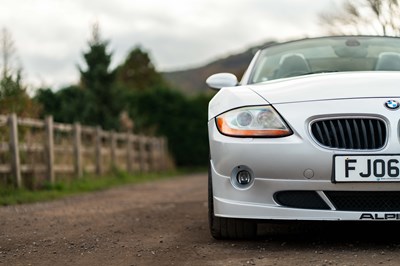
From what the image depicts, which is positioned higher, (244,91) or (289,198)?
(244,91)

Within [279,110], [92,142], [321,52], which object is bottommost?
[92,142]

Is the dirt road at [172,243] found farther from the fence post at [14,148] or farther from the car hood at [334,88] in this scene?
the fence post at [14,148]

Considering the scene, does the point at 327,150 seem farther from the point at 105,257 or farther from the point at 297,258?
the point at 105,257

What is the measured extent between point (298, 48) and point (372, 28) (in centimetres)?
594

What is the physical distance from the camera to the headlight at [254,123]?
4.20 meters

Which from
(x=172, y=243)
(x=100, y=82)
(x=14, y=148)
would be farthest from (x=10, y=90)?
(x=100, y=82)

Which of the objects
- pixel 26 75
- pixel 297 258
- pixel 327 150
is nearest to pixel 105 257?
pixel 297 258

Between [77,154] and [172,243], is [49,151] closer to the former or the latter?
[77,154]

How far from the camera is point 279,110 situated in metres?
4.25

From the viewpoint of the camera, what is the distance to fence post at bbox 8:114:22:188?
1032cm

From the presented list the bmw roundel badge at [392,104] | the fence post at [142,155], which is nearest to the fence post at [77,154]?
the fence post at [142,155]

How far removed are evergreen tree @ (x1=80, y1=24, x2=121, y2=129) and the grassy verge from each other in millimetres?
6336

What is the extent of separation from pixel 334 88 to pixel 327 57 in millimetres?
1176

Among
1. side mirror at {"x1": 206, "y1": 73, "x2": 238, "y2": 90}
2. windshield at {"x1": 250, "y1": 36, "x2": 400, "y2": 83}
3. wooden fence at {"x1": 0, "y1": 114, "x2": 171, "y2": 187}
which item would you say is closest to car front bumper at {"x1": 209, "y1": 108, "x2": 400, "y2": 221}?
side mirror at {"x1": 206, "y1": 73, "x2": 238, "y2": 90}
